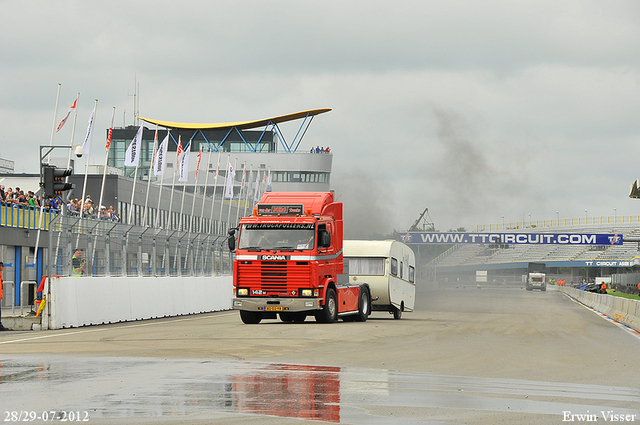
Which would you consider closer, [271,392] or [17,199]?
[271,392]

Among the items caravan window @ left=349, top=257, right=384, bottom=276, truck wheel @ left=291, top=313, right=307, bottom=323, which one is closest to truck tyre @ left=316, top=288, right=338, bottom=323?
truck wheel @ left=291, top=313, right=307, bottom=323

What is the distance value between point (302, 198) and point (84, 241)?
21.9ft

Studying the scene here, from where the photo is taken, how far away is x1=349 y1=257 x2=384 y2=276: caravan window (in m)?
29.7

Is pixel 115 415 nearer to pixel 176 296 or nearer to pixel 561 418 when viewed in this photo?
pixel 561 418

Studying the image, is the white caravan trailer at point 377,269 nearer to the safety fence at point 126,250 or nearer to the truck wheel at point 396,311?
the truck wheel at point 396,311

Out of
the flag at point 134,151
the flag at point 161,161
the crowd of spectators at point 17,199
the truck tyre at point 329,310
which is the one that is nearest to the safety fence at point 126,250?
the flag at point 134,151

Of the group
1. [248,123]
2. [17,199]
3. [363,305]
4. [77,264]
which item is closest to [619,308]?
[363,305]

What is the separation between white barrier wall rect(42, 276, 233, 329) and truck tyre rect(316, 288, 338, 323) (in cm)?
667

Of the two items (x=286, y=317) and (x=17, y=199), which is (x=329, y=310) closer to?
(x=286, y=317)

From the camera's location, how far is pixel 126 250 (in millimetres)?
28375

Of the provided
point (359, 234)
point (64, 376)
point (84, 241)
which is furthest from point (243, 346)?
point (359, 234)

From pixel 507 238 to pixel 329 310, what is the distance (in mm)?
94989

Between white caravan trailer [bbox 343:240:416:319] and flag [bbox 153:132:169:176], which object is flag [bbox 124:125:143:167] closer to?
flag [bbox 153:132:169:176]

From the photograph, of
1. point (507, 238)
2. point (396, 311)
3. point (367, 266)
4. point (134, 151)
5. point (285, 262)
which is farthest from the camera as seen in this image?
point (507, 238)
